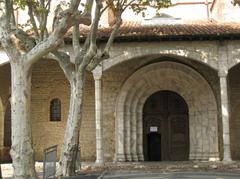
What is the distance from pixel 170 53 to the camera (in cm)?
1600

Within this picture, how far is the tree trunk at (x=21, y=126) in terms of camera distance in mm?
9359

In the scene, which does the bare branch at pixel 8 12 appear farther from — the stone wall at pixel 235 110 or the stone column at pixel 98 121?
the stone wall at pixel 235 110

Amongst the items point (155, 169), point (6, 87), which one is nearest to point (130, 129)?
point (155, 169)

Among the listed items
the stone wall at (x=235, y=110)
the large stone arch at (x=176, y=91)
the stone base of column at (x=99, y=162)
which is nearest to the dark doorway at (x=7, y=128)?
the large stone arch at (x=176, y=91)

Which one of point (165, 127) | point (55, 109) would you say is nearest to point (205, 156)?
point (165, 127)

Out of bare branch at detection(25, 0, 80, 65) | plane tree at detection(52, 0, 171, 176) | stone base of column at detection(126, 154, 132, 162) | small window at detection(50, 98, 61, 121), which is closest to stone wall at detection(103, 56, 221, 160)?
stone base of column at detection(126, 154, 132, 162)

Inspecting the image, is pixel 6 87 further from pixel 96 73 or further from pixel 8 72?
pixel 96 73

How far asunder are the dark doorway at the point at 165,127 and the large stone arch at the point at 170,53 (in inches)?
129

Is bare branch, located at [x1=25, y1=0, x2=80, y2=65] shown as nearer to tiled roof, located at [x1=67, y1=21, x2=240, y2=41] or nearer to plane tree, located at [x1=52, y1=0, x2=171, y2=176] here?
plane tree, located at [x1=52, y1=0, x2=171, y2=176]

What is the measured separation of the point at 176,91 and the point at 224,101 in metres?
3.25

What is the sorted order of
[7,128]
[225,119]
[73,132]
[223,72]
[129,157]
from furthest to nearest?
1. [7,128]
2. [129,157]
3. [223,72]
4. [225,119]
5. [73,132]

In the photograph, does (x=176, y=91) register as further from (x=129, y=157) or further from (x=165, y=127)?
(x=129, y=157)

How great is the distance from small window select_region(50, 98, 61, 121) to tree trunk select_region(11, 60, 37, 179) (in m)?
9.79

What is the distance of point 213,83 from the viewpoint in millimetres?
17781
